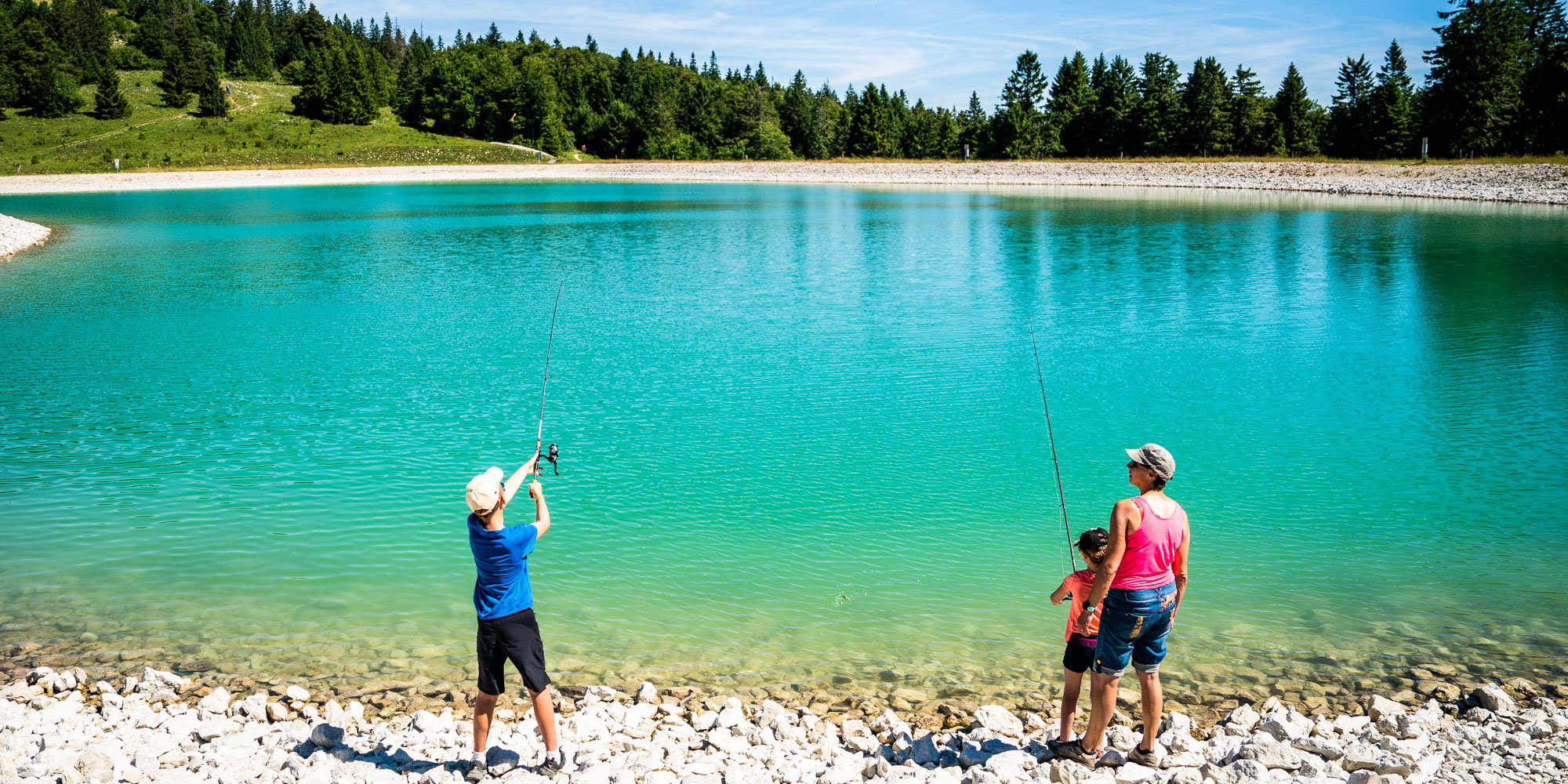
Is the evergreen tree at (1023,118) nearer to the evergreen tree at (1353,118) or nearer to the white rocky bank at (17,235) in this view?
the evergreen tree at (1353,118)

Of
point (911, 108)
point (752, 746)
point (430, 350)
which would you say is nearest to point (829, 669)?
point (752, 746)

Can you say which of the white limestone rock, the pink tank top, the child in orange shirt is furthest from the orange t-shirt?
the white limestone rock

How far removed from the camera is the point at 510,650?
4719 mm

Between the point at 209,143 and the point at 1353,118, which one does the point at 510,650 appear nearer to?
the point at 1353,118

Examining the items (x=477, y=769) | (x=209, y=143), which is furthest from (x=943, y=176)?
(x=477, y=769)

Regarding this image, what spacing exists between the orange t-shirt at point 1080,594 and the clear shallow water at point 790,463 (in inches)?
63.2

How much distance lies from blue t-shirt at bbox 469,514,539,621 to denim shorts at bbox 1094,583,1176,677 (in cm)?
273

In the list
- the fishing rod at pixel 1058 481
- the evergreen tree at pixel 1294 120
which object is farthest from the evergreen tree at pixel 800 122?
the fishing rod at pixel 1058 481

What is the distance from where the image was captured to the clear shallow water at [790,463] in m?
6.89

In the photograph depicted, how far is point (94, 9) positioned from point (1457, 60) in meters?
169

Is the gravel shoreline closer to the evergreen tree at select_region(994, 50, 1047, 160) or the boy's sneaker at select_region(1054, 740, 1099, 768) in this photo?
the evergreen tree at select_region(994, 50, 1047, 160)

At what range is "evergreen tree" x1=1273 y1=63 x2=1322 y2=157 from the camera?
80375 millimetres

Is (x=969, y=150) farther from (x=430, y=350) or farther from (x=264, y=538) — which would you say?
(x=264, y=538)

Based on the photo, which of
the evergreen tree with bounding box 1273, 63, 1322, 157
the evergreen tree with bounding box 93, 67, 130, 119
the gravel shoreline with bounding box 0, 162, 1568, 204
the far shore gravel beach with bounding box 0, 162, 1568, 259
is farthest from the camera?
the evergreen tree with bounding box 93, 67, 130, 119
